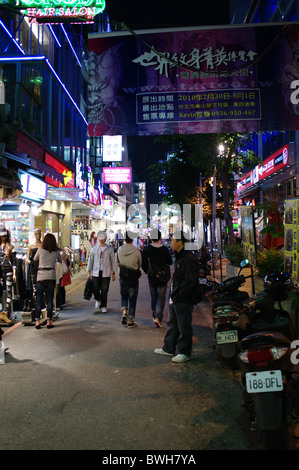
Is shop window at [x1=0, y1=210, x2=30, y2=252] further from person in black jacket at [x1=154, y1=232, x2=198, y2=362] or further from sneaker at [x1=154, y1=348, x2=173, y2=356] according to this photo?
person in black jacket at [x1=154, y1=232, x2=198, y2=362]

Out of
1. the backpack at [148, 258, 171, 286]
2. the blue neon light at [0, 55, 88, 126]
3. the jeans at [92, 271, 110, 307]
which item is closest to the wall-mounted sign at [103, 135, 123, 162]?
the blue neon light at [0, 55, 88, 126]

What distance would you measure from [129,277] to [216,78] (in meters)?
4.34

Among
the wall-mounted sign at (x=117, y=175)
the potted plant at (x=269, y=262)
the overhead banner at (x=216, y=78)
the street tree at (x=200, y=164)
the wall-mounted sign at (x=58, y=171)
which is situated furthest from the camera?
the wall-mounted sign at (x=117, y=175)

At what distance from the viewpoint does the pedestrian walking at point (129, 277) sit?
8359 millimetres

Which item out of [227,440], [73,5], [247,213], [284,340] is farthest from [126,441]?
[73,5]

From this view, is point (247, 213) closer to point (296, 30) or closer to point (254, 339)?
point (296, 30)

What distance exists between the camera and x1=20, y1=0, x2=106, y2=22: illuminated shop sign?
762 cm

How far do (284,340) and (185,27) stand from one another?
227 inches

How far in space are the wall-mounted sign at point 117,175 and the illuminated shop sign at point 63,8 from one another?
23526 millimetres

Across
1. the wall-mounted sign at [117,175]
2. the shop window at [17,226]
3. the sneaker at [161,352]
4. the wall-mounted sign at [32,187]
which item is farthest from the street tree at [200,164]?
the sneaker at [161,352]

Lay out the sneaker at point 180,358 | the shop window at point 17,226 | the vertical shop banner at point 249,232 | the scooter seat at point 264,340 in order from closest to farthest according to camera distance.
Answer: the scooter seat at point 264,340 → the sneaker at point 180,358 → the vertical shop banner at point 249,232 → the shop window at point 17,226

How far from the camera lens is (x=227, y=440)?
3492 mm

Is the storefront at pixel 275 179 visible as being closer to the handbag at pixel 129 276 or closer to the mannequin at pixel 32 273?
the handbag at pixel 129 276

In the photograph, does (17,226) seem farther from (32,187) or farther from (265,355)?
(265,355)
